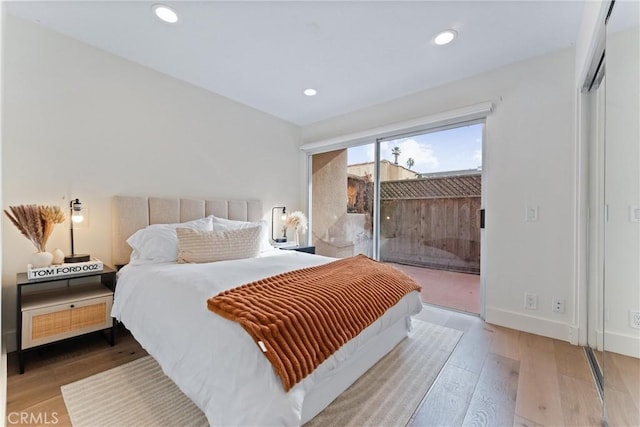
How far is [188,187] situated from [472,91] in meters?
Result: 3.20

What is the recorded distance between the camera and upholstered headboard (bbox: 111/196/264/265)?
2.50 meters

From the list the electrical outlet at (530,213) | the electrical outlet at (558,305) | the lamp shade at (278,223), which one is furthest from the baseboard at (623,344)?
the lamp shade at (278,223)

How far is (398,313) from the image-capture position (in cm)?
200

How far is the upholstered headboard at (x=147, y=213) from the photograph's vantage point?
2496mm

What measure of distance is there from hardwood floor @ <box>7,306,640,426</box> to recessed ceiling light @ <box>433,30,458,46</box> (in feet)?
7.99

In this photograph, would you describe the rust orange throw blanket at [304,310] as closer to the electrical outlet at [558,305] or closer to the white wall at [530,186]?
the white wall at [530,186]

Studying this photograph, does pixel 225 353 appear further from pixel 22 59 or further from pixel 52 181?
pixel 22 59

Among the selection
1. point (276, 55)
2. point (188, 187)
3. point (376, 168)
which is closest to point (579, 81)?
point (376, 168)

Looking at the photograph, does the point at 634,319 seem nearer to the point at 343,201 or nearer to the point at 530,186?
the point at 530,186

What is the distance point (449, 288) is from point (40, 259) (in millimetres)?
3835

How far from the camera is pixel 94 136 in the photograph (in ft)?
7.98

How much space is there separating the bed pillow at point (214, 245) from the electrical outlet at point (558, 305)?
2.69 meters

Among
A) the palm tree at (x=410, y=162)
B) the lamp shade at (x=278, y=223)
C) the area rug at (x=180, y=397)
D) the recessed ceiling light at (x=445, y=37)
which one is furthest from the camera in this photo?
the lamp shade at (x=278, y=223)

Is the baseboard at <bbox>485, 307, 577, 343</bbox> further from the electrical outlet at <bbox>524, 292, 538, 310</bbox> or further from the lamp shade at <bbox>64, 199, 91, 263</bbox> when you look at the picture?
the lamp shade at <bbox>64, 199, 91, 263</bbox>
